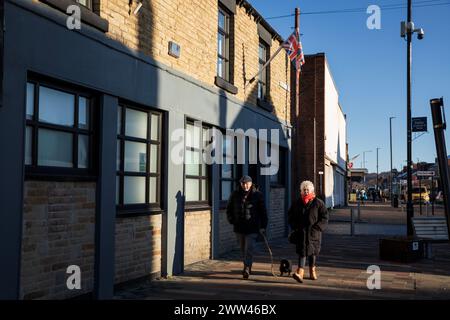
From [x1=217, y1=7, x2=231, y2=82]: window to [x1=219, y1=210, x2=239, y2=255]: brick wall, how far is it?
3.27 meters

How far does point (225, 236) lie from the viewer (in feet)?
38.2

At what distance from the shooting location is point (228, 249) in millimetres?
11805

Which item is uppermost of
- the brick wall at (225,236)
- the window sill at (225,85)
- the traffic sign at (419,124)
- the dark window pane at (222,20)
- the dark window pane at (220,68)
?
the dark window pane at (222,20)

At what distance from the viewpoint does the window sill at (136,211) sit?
7602 millimetres

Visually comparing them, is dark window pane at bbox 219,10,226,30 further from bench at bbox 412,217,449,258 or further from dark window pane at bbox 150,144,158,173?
bench at bbox 412,217,449,258

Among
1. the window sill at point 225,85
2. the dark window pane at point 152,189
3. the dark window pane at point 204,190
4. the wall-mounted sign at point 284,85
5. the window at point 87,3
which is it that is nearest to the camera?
the window at point 87,3

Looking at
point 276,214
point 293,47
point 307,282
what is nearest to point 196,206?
point 307,282

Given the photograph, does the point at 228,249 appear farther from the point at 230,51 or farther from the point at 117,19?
the point at 117,19

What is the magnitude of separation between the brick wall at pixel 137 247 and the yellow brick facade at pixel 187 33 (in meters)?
2.74

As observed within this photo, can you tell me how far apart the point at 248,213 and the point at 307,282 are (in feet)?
5.06

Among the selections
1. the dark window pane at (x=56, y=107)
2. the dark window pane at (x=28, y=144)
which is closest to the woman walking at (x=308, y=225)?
the dark window pane at (x=56, y=107)

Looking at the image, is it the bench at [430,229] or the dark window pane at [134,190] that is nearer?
the dark window pane at [134,190]

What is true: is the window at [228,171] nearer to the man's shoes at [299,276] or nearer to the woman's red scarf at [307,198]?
the woman's red scarf at [307,198]

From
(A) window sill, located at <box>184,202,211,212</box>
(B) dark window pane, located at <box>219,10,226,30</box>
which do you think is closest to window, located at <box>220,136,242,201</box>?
(A) window sill, located at <box>184,202,211,212</box>
